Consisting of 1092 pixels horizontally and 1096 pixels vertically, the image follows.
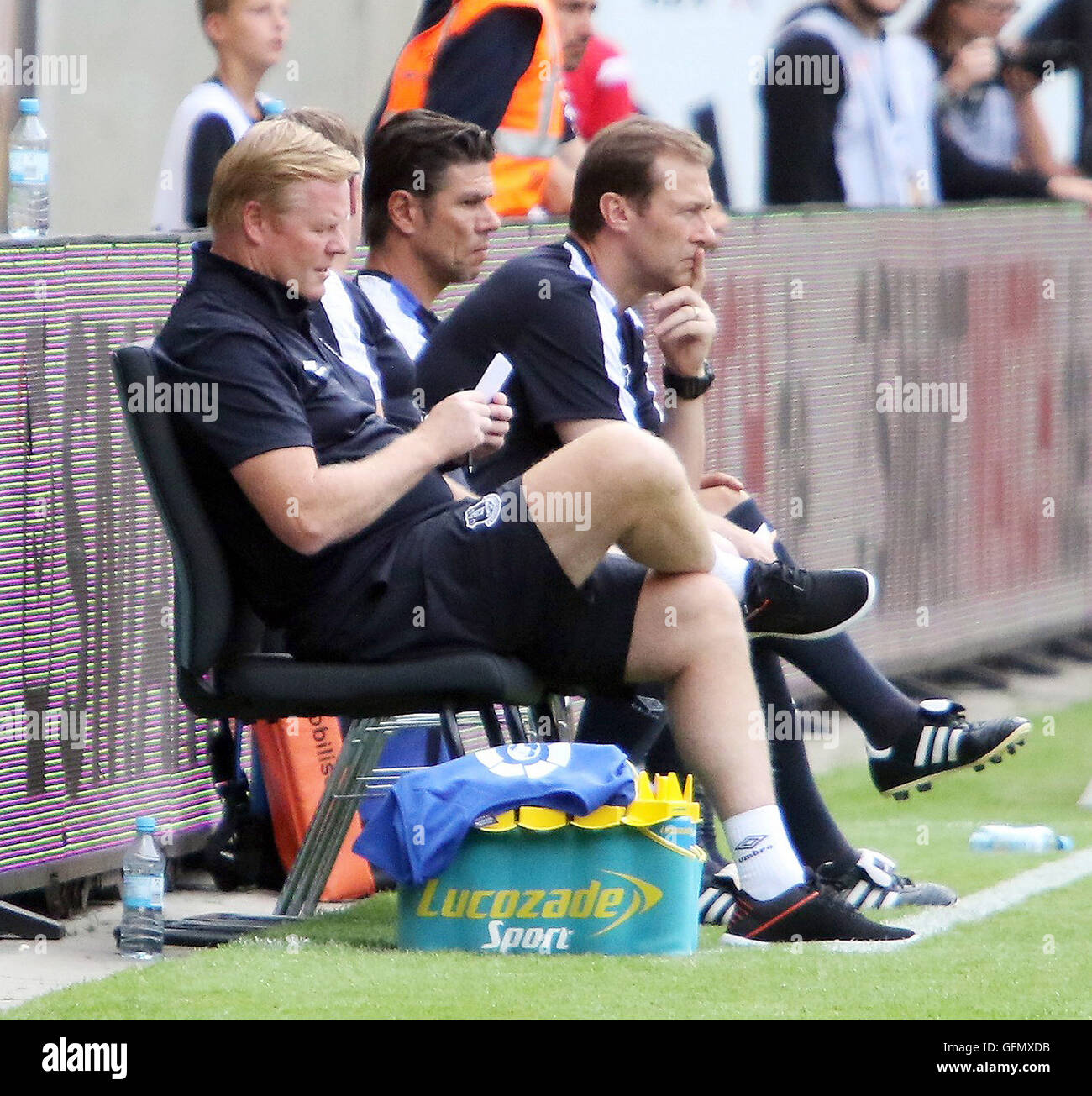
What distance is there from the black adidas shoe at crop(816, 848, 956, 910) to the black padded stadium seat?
2.88 ft

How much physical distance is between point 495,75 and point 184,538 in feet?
6.51

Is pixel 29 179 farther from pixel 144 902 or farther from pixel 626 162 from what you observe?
pixel 144 902

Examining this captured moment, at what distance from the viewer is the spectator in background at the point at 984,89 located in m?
9.77

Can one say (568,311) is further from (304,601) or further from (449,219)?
(304,601)

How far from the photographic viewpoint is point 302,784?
5.63 meters

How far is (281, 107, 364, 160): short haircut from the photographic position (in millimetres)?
5301

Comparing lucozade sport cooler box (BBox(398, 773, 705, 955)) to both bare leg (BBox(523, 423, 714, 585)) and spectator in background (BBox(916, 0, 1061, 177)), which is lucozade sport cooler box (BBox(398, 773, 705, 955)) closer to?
bare leg (BBox(523, 423, 714, 585))

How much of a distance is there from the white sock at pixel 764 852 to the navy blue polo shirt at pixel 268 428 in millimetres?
774

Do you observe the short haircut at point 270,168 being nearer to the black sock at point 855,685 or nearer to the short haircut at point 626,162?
the short haircut at point 626,162

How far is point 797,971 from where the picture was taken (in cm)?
446

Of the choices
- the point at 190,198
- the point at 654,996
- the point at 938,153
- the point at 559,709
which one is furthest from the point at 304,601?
the point at 938,153

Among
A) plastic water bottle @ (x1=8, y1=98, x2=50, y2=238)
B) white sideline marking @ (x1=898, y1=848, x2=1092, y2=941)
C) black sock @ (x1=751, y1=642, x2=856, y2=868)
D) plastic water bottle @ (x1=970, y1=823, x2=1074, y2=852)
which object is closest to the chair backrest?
black sock @ (x1=751, y1=642, x2=856, y2=868)

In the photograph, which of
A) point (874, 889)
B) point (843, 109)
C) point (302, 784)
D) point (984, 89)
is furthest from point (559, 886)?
point (984, 89)
